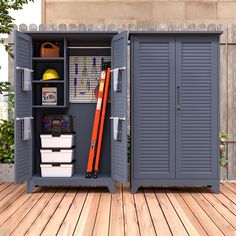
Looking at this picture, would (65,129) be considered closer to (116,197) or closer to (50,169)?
(50,169)

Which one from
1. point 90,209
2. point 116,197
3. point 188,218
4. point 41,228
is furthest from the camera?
point 116,197

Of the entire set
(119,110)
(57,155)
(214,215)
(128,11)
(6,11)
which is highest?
(128,11)

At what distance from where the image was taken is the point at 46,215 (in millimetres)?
3549

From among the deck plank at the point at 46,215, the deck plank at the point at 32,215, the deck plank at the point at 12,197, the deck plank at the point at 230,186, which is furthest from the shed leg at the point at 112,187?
the deck plank at the point at 230,186

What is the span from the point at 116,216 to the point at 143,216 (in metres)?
0.24

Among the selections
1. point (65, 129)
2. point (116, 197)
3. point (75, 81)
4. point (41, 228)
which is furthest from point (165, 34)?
point (41, 228)

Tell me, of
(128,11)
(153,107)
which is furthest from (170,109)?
(128,11)

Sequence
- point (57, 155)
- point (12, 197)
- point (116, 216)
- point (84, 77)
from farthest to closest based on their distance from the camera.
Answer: point (84, 77) < point (57, 155) < point (12, 197) < point (116, 216)

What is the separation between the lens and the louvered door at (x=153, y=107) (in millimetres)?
4520

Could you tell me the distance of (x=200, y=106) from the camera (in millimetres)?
4551

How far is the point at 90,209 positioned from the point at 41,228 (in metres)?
0.72

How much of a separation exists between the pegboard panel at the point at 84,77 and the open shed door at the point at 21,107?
0.55 m

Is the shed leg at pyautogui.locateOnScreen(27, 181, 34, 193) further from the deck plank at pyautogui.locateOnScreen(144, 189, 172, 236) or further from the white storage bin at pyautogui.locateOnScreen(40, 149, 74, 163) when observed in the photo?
the deck plank at pyautogui.locateOnScreen(144, 189, 172, 236)

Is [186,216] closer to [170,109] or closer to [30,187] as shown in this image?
[170,109]
